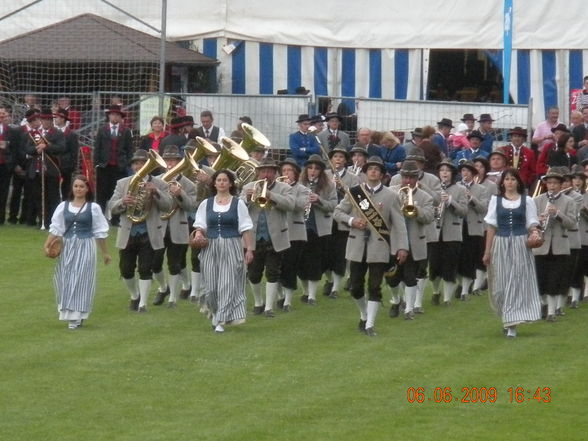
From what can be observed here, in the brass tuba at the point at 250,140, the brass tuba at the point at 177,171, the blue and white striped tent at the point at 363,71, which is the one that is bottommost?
the brass tuba at the point at 177,171

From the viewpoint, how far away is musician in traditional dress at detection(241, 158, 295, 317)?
18797 mm

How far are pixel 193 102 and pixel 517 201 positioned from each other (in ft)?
37.9

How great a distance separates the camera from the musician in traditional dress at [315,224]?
65.3 feet

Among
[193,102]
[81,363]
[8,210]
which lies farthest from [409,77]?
[81,363]

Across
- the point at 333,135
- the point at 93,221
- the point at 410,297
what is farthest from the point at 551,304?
the point at 333,135

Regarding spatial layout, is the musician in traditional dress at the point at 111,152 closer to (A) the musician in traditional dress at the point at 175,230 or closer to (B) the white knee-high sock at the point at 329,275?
(B) the white knee-high sock at the point at 329,275

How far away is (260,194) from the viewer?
1859cm

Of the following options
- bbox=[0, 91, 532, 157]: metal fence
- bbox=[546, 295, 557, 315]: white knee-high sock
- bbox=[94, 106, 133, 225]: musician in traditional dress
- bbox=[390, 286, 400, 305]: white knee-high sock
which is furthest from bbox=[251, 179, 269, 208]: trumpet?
bbox=[0, 91, 532, 157]: metal fence

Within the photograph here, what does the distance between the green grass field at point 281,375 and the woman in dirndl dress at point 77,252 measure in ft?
0.98

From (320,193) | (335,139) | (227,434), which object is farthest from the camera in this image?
(335,139)

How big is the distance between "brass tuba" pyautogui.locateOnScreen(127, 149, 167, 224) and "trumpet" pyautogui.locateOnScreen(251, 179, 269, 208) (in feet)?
3.71

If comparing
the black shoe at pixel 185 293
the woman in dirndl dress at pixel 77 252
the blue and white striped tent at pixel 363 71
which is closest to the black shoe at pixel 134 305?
the black shoe at pixel 185 293

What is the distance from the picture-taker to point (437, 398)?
1360 centimetres

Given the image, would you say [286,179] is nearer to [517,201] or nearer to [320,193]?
[320,193]
